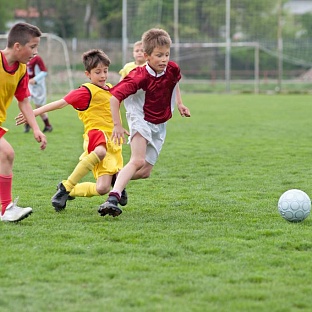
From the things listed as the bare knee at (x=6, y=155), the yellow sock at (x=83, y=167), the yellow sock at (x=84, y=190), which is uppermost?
the bare knee at (x=6, y=155)

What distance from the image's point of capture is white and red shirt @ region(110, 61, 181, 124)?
6.54 meters

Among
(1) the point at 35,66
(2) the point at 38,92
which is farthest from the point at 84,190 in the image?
(2) the point at 38,92

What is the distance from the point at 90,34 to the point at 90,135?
49.2 metres

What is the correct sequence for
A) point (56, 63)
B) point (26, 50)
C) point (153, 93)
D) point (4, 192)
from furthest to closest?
point (56, 63) < point (153, 93) < point (4, 192) < point (26, 50)

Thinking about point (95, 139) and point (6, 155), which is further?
point (95, 139)

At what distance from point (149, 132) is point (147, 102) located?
266mm

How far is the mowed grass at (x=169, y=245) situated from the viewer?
13.7 feet

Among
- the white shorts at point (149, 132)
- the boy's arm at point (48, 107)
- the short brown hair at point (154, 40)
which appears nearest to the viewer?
the short brown hair at point (154, 40)

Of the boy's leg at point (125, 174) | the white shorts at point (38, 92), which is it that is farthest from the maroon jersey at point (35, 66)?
the boy's leg at point (125, 174)

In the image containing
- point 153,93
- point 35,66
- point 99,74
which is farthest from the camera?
point 35,66

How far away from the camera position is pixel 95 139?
22.7ft

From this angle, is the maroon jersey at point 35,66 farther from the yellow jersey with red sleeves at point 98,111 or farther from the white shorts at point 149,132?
the white shorts at point 149,132

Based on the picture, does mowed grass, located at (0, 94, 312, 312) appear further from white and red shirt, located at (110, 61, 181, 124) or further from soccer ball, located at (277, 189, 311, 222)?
white and red shirt, located at (110, 61, 181, 124)

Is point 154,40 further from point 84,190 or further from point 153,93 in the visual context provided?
point 84,190
